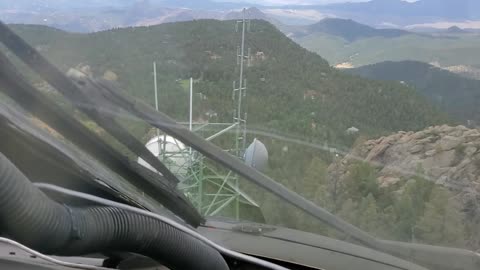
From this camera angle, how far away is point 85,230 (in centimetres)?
176

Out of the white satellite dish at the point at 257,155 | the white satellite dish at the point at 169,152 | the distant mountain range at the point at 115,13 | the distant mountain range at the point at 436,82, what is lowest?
the distant mountain range at the point at 436,82

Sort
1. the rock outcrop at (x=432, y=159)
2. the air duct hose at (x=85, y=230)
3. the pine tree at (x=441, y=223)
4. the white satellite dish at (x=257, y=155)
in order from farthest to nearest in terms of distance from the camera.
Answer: the rock outcrop at (x=432, y=159), the pine tree at (x=441, y=223), the white satellite dish at (x=257, y=155), the air duct hose at (x=85, y=230)

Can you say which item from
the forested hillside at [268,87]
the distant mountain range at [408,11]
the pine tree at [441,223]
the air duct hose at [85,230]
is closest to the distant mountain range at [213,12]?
the distant mountain range at [408,11]

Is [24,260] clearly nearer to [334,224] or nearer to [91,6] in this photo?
[334,224]

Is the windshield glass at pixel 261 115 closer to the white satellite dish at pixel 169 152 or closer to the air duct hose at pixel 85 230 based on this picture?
the white satellite dish at pixel 169 152

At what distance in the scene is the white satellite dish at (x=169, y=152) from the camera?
2289 millimetres

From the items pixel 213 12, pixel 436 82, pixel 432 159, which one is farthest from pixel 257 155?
pixel 436 82

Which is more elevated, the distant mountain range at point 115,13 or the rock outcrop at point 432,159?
the distant mountain range at point 115,13

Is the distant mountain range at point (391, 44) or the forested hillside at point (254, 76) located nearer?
the forested hillside at point (254, 76)

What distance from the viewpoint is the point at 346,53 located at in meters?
7.08

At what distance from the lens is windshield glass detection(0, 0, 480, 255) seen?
230cm

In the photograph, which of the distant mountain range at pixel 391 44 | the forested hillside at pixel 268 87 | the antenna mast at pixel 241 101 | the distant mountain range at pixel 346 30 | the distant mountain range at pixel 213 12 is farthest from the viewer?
the distant mountain range at pixel 346 30

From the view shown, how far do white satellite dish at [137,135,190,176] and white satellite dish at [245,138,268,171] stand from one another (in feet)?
1.07

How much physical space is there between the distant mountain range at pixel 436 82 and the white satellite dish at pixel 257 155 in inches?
102
